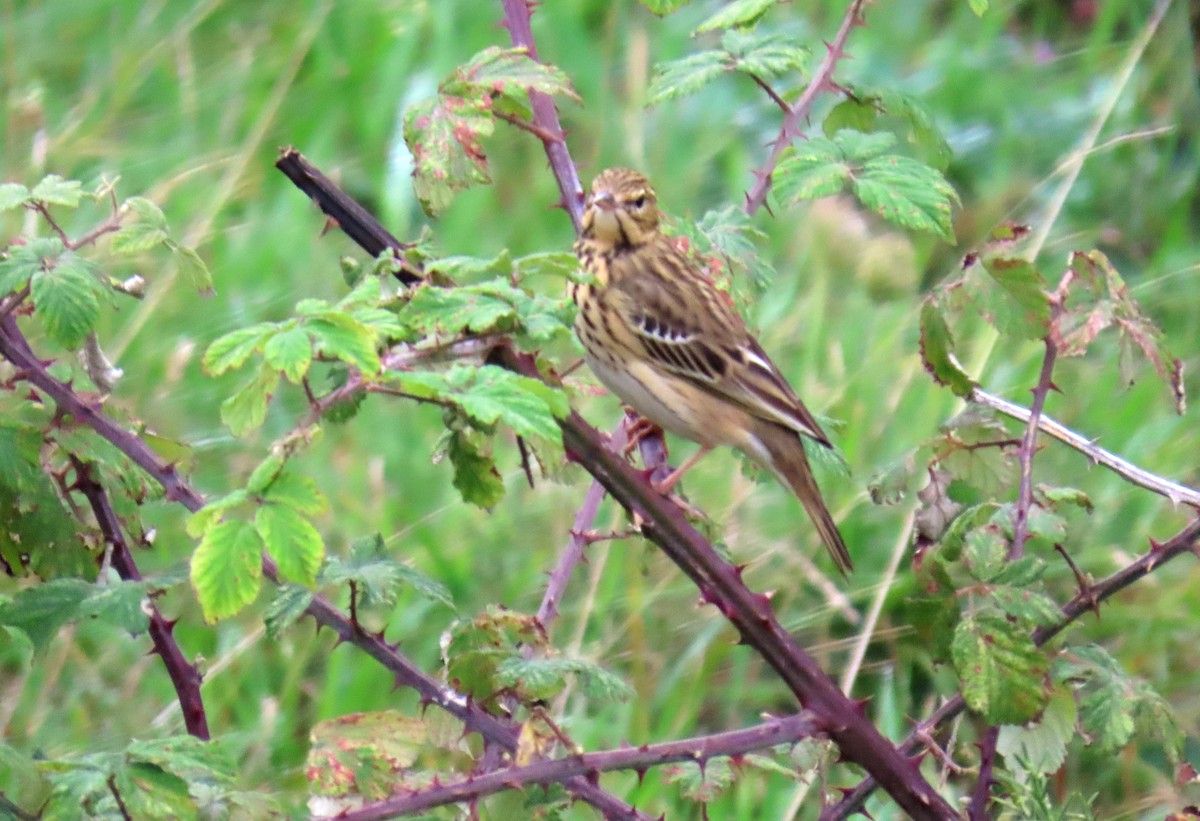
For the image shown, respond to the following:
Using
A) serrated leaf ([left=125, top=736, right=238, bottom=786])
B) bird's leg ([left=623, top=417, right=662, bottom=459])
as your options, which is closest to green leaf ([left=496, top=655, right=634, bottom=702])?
serrated leaf ([left=125, top=736, right=238, bottom=786])

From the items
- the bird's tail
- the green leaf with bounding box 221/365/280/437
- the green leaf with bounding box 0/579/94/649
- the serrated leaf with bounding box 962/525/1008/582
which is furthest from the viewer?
the bird's tail

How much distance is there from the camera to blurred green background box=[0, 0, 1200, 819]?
4641 millimetres

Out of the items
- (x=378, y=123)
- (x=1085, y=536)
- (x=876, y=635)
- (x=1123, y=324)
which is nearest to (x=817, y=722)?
(x=1123, y=324)

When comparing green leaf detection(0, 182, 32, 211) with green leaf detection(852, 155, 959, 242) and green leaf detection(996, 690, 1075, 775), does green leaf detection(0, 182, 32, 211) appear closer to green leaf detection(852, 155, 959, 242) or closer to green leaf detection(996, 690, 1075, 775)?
green leaf detection(852, 155, 959, 242)

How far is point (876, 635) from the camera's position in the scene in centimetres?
477

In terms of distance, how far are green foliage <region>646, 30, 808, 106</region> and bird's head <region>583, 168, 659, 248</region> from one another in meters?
0.56

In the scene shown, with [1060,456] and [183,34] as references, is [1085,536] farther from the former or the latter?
[183,34]

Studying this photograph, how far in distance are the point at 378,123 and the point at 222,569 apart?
5000 mm

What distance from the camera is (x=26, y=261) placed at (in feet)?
7.73

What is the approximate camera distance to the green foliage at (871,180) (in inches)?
112

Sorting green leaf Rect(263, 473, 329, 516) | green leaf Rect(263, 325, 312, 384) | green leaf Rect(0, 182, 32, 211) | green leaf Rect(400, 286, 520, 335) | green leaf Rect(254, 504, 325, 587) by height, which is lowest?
green leaf Rect(254, 504, 325, 587)

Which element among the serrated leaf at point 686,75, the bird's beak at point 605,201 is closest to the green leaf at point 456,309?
the serrated leaf at point 686,75

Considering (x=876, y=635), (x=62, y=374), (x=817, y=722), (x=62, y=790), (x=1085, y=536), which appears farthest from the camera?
(x=1085, y=536)

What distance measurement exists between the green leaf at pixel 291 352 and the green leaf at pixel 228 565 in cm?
20
